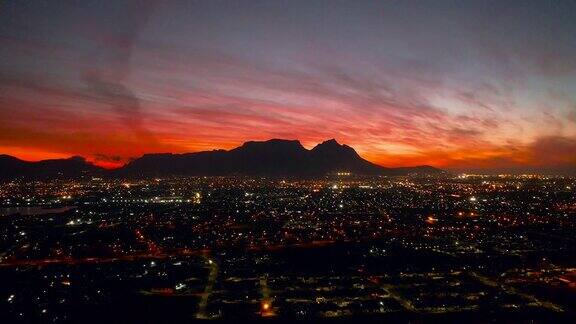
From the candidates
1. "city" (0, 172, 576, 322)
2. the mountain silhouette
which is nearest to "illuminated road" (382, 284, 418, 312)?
"city" (0, 172, 576, 322)

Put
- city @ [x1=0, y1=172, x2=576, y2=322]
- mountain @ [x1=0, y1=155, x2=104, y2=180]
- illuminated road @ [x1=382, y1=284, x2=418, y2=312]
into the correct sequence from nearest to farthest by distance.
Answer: illuminated road @ [x1=382, y1=284, x2=418, y2=312]
city @ [x1=0, y1=172, x2=576, y2=322]
mountain @ [x1=0, y1=155, x2=104, y2=180]

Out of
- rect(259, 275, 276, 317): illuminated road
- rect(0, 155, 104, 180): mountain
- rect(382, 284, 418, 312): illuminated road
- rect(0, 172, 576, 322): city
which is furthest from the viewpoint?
rect(0, 155, 104, 180): mountain

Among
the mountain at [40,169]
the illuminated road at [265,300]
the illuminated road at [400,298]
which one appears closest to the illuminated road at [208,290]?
the illuminated road at [265,300]

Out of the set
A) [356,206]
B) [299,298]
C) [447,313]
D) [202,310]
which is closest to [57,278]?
[202,310]

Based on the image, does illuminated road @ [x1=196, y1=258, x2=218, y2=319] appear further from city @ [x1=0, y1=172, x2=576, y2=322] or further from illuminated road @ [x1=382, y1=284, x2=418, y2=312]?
illuminated road @ [x1=382, y1=284, x2=418, y2=312]

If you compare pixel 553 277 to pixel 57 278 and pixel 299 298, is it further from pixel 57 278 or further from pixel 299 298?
pixel 57 278

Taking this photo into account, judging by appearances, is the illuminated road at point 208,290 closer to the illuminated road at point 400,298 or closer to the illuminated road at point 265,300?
the illuminated road at point 265,300

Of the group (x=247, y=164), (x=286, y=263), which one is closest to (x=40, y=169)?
(x=247, y=164)

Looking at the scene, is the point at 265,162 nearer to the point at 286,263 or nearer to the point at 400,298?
the point at 286,263

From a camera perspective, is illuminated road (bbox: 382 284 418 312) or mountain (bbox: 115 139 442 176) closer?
illuminated road (bbox: 382 284 418 312)
